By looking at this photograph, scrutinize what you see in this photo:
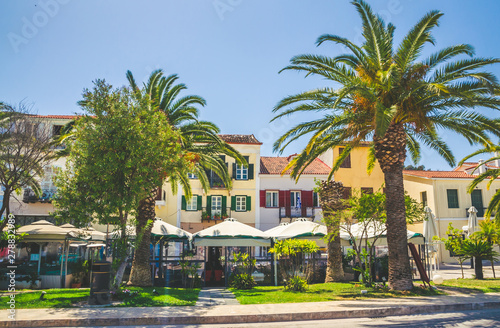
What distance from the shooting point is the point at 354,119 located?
14352mm

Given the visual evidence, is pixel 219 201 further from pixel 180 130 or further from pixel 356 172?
pixel 180 130

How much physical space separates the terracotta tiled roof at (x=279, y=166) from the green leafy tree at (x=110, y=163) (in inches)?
871

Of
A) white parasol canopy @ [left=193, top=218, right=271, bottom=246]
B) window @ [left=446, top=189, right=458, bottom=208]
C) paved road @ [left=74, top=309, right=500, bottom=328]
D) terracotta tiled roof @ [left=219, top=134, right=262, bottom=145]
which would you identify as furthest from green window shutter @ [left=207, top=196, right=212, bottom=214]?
paved road @ [left=74, top=309, right=500, bottom=328]

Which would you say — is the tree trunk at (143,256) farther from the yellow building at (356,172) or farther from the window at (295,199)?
the yellow building at (356,172)

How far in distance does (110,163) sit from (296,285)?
769 cm

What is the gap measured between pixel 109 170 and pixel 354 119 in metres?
8.73

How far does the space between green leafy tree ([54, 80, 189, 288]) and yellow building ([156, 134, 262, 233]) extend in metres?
18.8

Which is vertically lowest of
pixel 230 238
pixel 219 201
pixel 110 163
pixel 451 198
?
pixel 230 238

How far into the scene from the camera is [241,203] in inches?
1335

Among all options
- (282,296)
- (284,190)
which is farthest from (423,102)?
(284,190)

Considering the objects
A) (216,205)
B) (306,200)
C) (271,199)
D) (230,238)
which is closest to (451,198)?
(306,200)

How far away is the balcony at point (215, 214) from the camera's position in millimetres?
32531

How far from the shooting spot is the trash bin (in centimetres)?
1157

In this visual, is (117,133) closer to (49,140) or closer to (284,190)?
(49,140)
